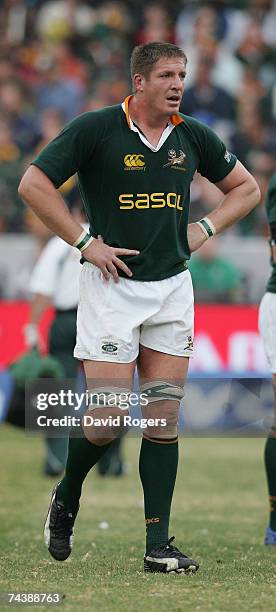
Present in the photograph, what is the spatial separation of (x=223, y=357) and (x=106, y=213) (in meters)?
7.97

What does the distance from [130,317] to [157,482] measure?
0.86 metres

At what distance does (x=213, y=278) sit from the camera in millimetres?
14188

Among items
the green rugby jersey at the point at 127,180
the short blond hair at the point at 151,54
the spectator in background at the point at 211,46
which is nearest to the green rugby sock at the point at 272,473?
the green rugby jersey at the point at 127,180

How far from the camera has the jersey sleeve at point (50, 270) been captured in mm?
10461

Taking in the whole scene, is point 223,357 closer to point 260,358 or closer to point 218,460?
point 260,358

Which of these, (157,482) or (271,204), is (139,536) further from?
(271,204)

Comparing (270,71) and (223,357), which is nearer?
(223,357)

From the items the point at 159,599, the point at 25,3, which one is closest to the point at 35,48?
the point at 25,3

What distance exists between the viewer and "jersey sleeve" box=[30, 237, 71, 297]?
1046cm

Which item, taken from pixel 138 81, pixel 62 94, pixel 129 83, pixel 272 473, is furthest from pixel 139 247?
pixel 129 83

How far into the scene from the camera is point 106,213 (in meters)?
6.01

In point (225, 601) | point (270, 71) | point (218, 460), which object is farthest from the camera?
point (270, 71)

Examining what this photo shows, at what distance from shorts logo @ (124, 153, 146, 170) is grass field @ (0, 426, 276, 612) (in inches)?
79.6

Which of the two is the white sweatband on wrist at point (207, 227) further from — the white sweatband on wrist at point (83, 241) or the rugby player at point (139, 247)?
the white sweatband on wrist at point (83, 241)
